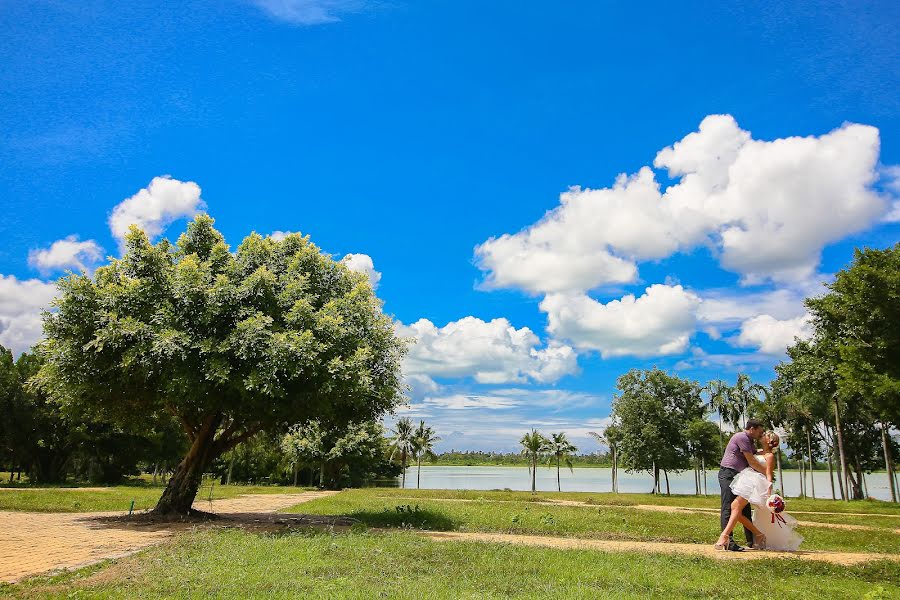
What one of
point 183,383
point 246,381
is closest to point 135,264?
point 183,383

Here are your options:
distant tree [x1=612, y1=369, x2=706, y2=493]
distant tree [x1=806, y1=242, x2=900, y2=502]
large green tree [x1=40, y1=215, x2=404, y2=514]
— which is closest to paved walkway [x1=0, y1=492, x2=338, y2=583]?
large green tree [x1=40, y1=215, x2=404, y2=514]

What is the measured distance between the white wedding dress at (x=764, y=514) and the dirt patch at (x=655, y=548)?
9.5 inches

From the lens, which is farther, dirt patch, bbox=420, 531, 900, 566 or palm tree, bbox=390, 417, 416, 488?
palm tree, bbox=390, 417, 416, 488

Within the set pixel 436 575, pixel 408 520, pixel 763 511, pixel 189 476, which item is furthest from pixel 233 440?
pixel 763 511

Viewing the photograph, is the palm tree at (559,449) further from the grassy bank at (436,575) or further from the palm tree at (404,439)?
the grassy bank at (436,575)

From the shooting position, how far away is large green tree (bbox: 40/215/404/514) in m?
15.4

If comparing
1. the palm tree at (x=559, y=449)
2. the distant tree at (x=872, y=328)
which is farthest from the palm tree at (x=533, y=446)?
the distant tree at (x=872, y=328)

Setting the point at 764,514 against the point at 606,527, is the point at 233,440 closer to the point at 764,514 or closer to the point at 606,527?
the point at 606,527

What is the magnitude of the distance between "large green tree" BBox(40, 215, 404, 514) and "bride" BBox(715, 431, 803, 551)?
917 centimetres

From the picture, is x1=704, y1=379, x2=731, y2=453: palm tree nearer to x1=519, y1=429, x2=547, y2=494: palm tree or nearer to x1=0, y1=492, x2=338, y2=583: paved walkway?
x1=519, y1=429, x2=547, y2=494: palm tree

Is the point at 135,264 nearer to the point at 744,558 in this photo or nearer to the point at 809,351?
the point at 744,558

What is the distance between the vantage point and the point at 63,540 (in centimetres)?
1281

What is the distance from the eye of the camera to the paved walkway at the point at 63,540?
9.90m

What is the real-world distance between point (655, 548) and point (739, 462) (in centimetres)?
316
